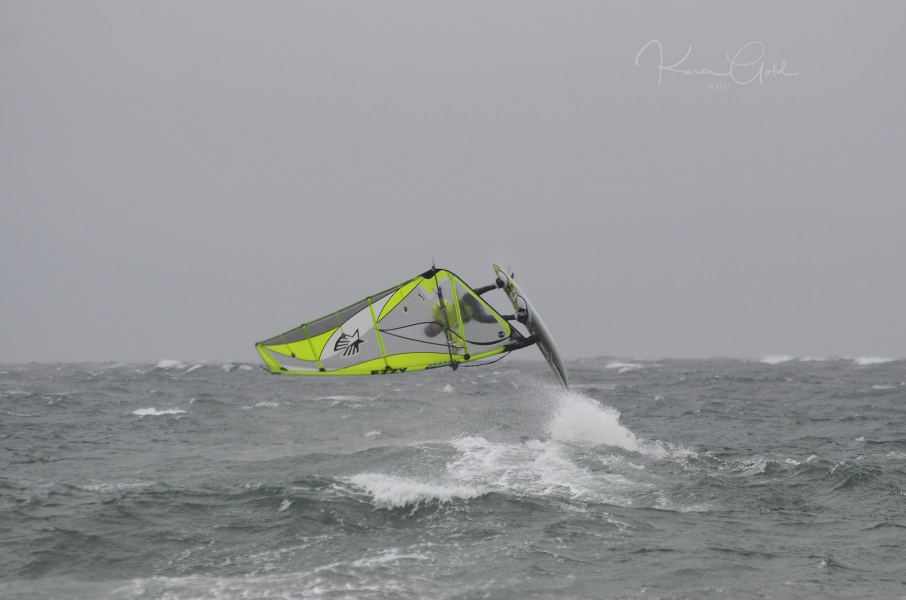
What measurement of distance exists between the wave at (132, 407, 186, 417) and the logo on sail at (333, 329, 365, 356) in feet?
64.0

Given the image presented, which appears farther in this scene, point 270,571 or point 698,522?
point 698,522

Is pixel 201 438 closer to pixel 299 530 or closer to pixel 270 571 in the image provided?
pixel 299 530

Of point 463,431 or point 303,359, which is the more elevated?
point 303,359

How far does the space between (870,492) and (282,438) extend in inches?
626

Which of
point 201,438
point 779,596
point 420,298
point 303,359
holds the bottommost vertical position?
point 779,596

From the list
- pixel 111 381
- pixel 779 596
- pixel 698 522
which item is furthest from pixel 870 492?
pixel 111 381

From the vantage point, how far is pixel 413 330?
14.8 meters

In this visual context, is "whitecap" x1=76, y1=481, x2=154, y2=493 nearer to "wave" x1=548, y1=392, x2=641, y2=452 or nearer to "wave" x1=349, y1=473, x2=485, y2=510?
"wave" x1=349, y1=473, x2=485, y2=510

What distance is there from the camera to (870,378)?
50062mm

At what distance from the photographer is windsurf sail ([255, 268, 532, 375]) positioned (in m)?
14.4

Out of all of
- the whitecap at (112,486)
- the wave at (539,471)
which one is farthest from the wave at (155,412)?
the wave at (539,471)

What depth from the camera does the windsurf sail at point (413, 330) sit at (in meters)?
14.4

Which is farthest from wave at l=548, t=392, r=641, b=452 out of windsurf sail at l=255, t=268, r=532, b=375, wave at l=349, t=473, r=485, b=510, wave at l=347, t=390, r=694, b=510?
windsurf sail at l=255, t=268, r=532, b=375

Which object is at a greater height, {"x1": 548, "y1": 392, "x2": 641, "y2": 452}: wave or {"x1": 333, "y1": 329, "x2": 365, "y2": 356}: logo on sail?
{"x1": 333, "y1": 329, "x2": 365, "y2": 356}: logo on sail
